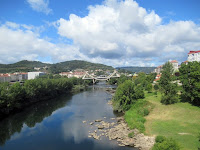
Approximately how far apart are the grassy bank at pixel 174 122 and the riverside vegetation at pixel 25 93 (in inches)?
478

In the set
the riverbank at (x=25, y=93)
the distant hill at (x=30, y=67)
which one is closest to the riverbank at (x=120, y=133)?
the riverbank at (x=25, y=93)

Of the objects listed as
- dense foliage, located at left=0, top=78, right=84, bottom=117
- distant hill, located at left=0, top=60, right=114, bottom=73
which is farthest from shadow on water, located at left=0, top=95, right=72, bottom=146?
distant hill, located at left=0, top=60, right=114, bottom=73

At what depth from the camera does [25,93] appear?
20031mm

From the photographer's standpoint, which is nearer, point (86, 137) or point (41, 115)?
point (86, 137)

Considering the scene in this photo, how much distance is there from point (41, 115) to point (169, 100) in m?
13.1

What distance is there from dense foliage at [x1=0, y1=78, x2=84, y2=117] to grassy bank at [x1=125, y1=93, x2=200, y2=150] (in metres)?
12.1

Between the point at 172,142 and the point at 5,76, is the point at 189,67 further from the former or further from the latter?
the point at 5,76

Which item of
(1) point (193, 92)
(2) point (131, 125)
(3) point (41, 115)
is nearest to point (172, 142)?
(2) point (131, 125)

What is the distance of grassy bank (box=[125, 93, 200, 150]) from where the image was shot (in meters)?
9.03

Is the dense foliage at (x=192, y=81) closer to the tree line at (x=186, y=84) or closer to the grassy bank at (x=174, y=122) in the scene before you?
the tree line at (x=186, y=84)

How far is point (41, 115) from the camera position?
17.2 m

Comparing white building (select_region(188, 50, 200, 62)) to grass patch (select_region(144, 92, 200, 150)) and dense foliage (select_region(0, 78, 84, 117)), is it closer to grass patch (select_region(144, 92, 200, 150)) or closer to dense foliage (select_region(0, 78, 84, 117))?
grass patch (select_region(144, 92, 200, 150))

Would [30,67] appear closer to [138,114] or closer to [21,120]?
[21,120]

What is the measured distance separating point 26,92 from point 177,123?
56.1 feet
